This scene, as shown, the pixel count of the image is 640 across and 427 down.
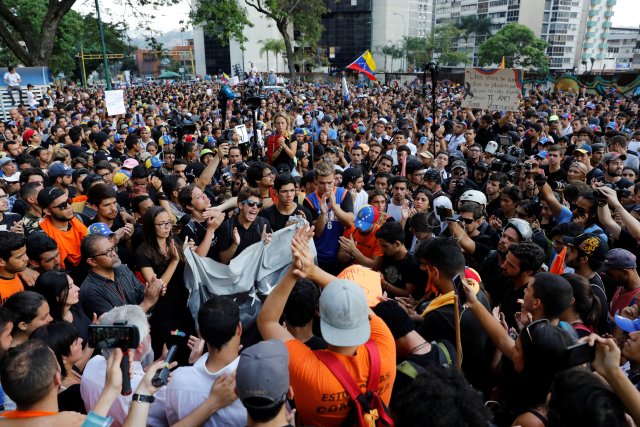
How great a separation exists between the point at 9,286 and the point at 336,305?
295 centimetres

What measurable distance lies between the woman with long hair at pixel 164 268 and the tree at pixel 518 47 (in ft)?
245

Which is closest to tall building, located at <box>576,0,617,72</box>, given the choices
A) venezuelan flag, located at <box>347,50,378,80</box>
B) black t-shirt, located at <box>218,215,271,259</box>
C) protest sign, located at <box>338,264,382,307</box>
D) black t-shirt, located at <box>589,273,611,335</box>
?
venezuelan flag, located at <box>347,50,378,80</box>

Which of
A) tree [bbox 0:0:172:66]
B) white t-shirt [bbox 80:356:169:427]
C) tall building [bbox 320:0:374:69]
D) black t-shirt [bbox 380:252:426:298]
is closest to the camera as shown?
white t-shirt [bbox 80:356:169:427]

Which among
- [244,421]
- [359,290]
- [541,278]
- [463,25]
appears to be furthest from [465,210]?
[463,25]

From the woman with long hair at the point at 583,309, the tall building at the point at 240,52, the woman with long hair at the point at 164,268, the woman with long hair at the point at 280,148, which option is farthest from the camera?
the tall building at the point at 240,52

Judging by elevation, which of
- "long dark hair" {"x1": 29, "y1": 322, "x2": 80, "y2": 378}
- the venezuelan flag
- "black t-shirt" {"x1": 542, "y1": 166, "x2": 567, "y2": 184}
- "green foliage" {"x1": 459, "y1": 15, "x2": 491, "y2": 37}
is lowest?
"long dark hair" {"x1": 29, "y1": 322, "x2": 80, "y2": 378}

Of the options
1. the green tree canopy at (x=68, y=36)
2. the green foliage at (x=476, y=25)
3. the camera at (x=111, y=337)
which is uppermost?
the green foliage at (x=476, y=25)

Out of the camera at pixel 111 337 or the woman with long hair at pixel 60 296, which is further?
the woman with long hair at pixel 60 296

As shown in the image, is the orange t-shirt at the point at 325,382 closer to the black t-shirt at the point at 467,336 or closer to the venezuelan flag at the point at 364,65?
the black t-shirt at the point at 467,336

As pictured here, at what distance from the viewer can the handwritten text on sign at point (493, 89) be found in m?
9.92

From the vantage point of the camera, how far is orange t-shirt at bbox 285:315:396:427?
2023 mm

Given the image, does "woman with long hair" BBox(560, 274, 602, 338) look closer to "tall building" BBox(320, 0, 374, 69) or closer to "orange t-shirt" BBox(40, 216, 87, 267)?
"orange t-shirt" BBox(40, 216, 87, 267)

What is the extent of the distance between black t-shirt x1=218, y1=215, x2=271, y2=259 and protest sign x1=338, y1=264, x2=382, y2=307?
5.70 ft

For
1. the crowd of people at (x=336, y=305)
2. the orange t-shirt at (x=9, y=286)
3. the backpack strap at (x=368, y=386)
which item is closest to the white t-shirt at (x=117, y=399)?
the crowd of people at (x=336, y=305)
